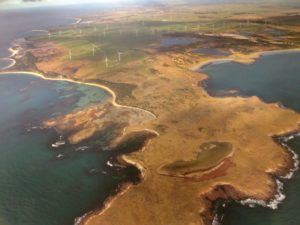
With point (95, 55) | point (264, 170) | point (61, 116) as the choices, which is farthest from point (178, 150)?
point (95, 55)

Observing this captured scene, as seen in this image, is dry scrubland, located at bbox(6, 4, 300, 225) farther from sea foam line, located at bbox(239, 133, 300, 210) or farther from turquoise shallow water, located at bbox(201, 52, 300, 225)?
turquoise shallow water, located at bbox(201, 52, 300, 225)

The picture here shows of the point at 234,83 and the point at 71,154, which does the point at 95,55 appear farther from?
the point at 71,154

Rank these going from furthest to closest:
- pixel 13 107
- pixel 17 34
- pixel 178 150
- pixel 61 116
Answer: pixel 17 34, pixel 13 107, pixel 61 116, pixel 178 150

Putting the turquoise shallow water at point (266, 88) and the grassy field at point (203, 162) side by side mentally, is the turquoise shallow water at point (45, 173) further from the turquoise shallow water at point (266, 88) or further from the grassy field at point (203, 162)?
the turquoise shallow water at point (266, 88)

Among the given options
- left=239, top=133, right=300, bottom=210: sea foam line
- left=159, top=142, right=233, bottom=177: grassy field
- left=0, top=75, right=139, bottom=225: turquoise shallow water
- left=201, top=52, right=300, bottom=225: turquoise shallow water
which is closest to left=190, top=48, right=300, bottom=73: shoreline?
left=201, top=52, right=300, bottom=225: turquoise shallow water

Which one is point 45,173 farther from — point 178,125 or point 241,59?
point 241,59

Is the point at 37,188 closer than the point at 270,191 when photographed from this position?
No

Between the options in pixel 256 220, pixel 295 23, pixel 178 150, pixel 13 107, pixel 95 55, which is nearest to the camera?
pixel 256 220
